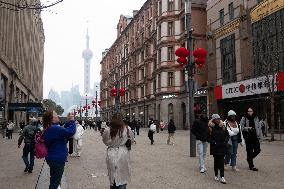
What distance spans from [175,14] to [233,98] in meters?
18.8

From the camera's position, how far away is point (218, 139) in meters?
9.21

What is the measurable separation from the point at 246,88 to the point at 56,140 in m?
28.5

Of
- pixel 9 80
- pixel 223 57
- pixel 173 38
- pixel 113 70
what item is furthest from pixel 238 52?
pixel 113 70

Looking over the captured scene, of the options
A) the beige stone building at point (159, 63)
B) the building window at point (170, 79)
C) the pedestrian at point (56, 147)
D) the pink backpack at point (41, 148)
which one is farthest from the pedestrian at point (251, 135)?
the building window at point (170, 79)

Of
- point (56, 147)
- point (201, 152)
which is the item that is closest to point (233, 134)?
point (201, 152)

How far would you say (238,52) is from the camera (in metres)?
34.8

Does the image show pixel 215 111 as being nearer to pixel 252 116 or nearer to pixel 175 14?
pixel 175 14

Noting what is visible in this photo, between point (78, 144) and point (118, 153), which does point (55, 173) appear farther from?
point (78, 144)

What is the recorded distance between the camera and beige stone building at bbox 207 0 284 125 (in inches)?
1156

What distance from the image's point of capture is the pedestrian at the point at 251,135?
36.3ft

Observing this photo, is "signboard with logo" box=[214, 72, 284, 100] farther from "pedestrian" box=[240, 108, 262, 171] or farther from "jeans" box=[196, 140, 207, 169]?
"jeans" box=[196, 140, 207, 169]

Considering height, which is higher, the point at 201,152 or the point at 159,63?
the point at 159,63

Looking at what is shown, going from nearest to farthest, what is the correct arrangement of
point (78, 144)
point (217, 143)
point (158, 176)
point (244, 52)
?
1. point (217, 143)
2. point (158, 176)
3. point (78, 144)
4. point (244, 52)

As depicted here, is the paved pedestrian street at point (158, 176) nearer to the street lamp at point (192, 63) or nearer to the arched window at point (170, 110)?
the street lamp at point (192, 63)
